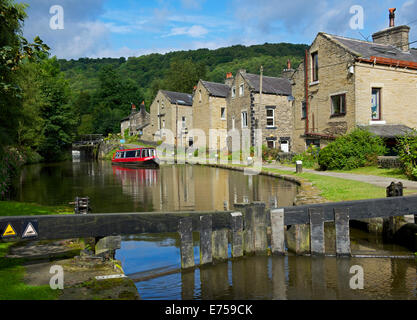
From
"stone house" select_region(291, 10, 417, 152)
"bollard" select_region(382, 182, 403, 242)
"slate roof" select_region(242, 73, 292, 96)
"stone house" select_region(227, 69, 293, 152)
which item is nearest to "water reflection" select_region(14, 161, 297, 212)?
"bollard" select_region(382, 182, 403, 242)

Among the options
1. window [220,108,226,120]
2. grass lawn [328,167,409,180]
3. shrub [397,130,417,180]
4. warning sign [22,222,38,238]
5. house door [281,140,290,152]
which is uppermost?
window [220,108,226,120]

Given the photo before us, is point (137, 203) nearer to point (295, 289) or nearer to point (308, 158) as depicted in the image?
point (295, 289)

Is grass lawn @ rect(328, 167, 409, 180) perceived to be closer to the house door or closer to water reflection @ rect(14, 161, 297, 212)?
water reflection @ rect(14, 161, 297, 212)

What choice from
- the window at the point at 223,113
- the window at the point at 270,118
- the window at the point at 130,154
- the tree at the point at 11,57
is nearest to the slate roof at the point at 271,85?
the window at the point at 270,118

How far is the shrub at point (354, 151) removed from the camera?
21.0 metres

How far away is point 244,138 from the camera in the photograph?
125 ft

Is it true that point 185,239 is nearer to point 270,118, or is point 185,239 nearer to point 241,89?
point 270,118

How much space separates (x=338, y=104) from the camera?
2589cm

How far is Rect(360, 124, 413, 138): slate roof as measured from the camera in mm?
23016

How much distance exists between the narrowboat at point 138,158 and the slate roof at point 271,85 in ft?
41.6

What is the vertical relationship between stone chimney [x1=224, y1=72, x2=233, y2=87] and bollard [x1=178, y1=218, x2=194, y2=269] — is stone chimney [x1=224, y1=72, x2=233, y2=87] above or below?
above

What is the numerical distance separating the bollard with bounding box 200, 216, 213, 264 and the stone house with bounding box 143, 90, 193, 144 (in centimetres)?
4357
